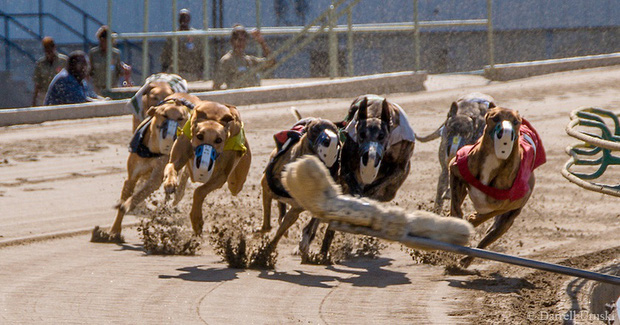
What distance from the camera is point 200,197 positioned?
7.10 metres

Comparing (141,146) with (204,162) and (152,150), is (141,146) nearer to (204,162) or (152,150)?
(152,150)

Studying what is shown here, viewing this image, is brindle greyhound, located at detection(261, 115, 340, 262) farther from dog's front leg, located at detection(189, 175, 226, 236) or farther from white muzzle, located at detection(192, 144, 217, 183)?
white muzzle, located at detection(192, 144, 217, 183)

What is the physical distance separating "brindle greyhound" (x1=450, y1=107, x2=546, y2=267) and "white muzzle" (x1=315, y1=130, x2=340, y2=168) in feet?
2.49

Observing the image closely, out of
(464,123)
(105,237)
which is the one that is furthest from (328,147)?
(105,237)

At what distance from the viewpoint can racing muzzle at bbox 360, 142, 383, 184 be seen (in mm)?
7023

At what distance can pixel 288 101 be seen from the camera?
1508cm

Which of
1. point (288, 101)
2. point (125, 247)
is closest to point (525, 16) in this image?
point (288, 101)

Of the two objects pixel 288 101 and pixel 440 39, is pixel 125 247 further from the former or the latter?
pixel 440 39

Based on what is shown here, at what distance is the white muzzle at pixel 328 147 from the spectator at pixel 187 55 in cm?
835

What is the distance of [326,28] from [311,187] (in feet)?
43.3

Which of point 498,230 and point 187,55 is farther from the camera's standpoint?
point 187,55

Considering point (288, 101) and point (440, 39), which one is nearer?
point (288, 101)

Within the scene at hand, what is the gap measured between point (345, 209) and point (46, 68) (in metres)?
10.8

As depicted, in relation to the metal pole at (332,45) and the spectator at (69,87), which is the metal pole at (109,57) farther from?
the metal pole at (332,45)
